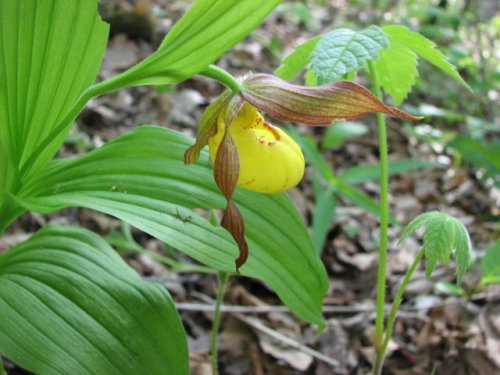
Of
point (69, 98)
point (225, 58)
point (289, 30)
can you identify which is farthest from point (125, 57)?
point (69, 98)

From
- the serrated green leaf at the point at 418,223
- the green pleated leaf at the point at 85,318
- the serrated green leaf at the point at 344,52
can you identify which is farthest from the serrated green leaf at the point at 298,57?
the green pleated leaf at the point at 85,318

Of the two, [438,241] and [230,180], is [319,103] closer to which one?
[230,180]

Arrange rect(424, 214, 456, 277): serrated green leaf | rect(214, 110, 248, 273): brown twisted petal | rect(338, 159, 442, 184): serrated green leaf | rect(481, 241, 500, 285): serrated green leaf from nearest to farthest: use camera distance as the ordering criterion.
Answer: rect(214, 110, 248, 273): brown twisted petal < rect(424, 214, 456, 277): serrated green leaf < rect(481, 241, 500, 285): serrated green leaf < rect(338, 159, 442, 184): serrated green leaf

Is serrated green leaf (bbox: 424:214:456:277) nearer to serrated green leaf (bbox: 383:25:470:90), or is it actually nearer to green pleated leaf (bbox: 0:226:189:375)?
serrated green leaf (bbox: 383:25:470:90)

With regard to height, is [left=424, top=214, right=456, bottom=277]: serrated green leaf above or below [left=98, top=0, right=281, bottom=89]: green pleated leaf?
below

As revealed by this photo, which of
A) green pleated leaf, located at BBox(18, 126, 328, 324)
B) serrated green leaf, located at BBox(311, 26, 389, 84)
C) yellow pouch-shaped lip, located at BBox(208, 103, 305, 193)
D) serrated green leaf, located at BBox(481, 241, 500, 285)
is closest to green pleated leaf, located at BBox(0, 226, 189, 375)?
green pleated leaf, located at BBox(18, 126, 328, 324)

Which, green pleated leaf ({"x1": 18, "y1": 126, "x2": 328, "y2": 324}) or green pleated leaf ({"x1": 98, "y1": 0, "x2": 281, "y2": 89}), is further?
green pleated leaf ({"x1": 18, "y1": 126, "x2": 328, "y2": 324})

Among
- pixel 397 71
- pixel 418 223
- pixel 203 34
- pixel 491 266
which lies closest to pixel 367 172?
pixel 491 266
